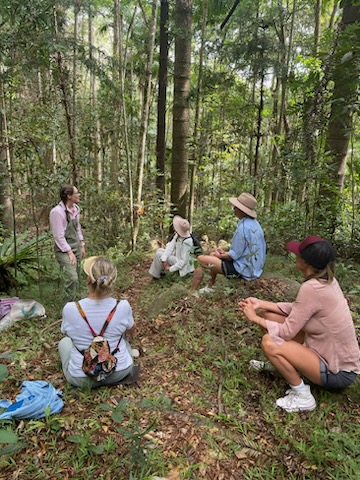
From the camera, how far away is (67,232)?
4918 mm

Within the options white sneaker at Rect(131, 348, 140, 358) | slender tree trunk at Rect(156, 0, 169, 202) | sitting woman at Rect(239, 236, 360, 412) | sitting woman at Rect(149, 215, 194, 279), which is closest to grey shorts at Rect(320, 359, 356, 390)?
sitting woman at Rect(239, 236, 360, 412)

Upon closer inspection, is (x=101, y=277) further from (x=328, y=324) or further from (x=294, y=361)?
(x=328, y=324)

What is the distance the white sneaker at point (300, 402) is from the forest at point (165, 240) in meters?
0.07

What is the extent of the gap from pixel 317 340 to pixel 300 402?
1.74 ft

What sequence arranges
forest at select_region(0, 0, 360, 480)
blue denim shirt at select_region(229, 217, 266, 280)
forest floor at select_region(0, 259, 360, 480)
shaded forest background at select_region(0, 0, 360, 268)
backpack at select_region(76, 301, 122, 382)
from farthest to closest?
shaded forest background at select_region(0, 0, 360, 268)
blue denim shirt at select_region(229, 217, 266, 280)
backpack at select_region(76, 301, 122, 382)
forest at select_region(0, 0, 360, 480)
forest floor at select_region(0, 259, 360, 480)

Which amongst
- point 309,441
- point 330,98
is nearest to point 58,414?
point 309,441

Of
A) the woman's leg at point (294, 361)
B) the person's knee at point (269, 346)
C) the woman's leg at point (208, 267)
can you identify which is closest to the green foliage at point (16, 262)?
the woman's leg at point (208, 267)

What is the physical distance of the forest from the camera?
234 centimetres

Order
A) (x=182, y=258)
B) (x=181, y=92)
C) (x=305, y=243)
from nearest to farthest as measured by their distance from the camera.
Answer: (x=305, y=243) → (x=182, y=258) → (x=181, y=92)

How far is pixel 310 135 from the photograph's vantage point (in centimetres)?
553

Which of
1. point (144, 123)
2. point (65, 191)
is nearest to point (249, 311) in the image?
point (65, 191)

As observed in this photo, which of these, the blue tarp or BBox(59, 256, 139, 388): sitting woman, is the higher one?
BBox(59, 256, 139, 388): sitting woman

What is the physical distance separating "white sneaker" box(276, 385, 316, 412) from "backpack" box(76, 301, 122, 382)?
151 centimetres

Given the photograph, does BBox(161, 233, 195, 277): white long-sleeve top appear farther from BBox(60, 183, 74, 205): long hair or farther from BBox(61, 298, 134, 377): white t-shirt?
BBox(61, 298, 134, 377): white t-shirt
